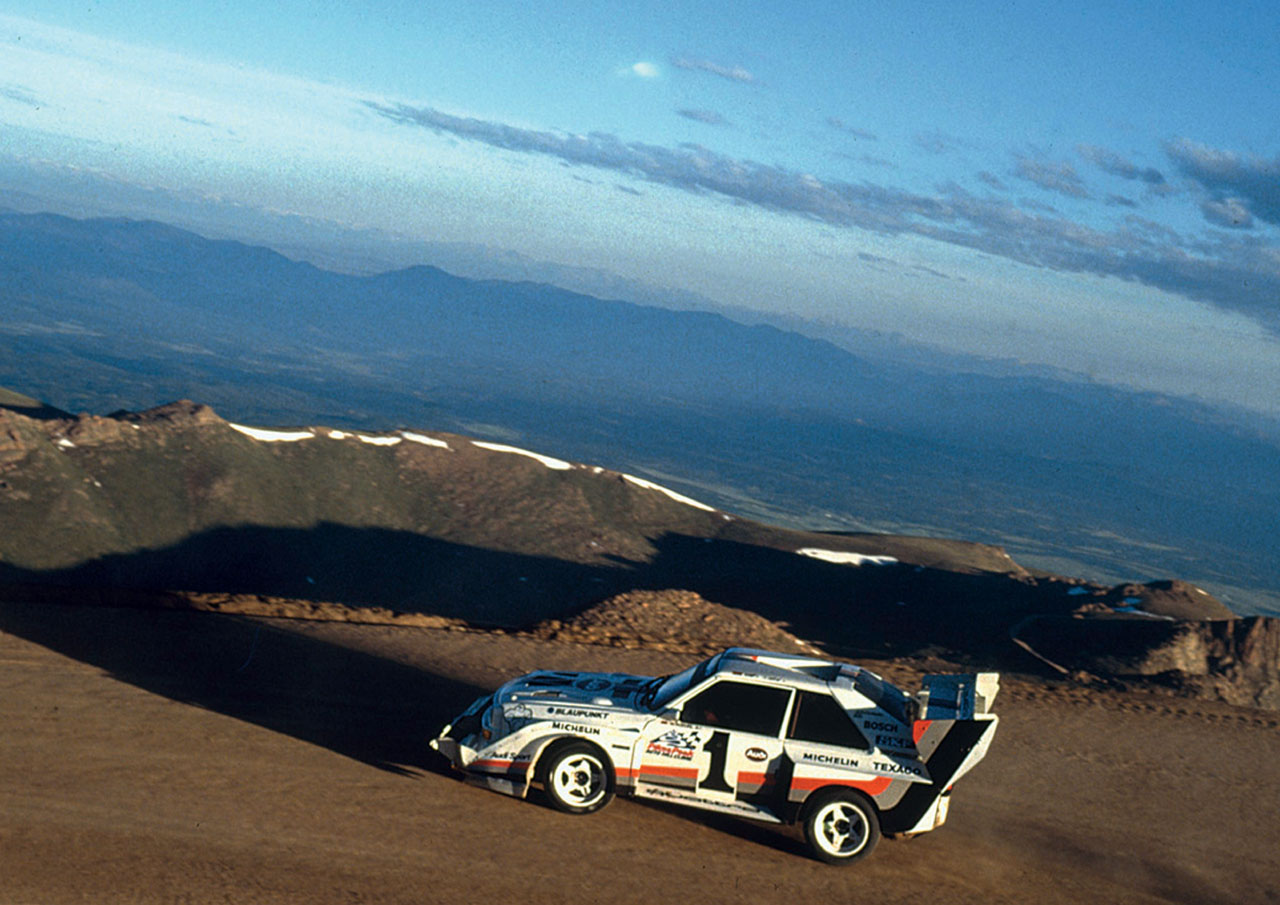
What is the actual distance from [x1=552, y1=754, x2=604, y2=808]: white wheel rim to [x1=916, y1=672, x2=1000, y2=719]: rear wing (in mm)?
3502

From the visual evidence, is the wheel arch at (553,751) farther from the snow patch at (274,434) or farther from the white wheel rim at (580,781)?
the snow patch at (274,434)

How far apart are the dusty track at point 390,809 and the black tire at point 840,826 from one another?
6.6 inches

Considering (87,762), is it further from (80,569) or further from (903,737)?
(80,569)

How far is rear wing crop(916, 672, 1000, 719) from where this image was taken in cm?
1006

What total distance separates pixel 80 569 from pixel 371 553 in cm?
1969

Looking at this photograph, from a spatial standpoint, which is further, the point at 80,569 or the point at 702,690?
the point at 80,569

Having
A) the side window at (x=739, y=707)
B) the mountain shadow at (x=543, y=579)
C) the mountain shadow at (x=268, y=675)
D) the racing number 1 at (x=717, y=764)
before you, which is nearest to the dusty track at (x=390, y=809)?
the mountain shadow at (x=268, y=675)

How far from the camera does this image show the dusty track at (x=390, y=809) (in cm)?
867

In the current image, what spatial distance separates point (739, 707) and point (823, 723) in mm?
880

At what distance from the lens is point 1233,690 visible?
2553 centimetres

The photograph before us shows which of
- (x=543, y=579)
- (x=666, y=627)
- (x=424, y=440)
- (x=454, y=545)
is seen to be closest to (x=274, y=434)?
(x=424, y=440)

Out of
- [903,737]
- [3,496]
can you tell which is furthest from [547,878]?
[3,496]

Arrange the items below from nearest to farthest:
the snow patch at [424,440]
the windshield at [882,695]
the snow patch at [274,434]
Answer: the windshield at [882,695] → the snow patch at [274,434] → the snow patch at [424,440]

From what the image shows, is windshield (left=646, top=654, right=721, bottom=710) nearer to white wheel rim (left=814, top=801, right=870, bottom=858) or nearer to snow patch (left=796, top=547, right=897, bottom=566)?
white wheel rim (left=814, top=801, right=870, bottom=858)
